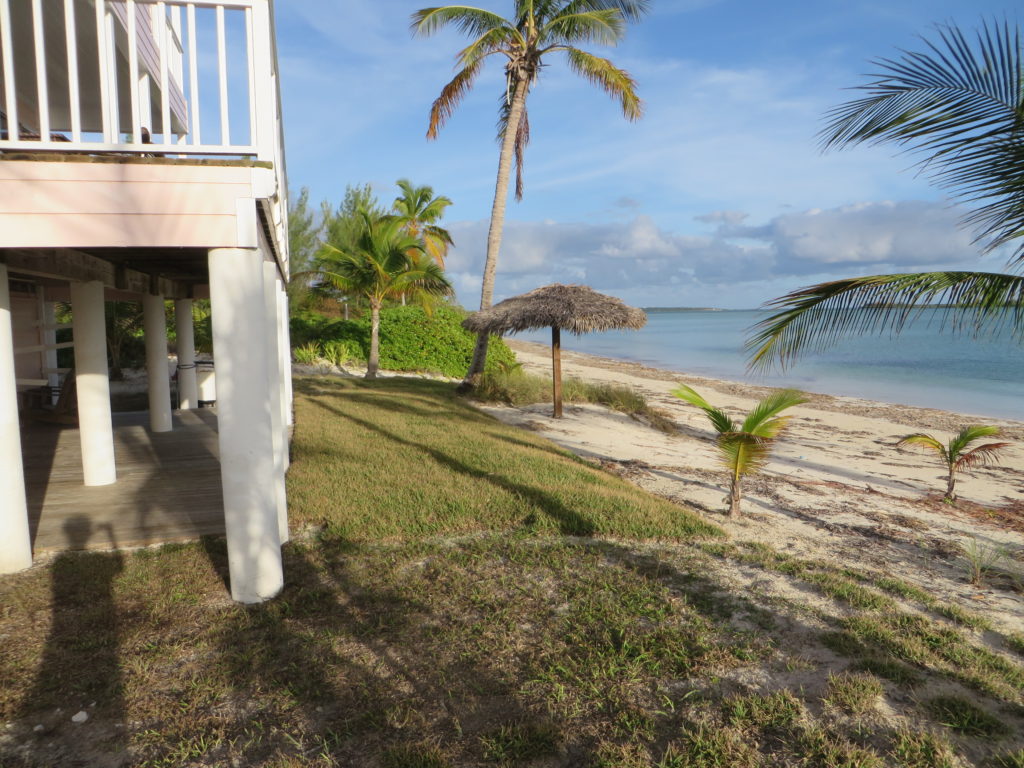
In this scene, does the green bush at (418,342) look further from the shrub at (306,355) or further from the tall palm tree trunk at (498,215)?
the tall palm tree trunk at (498,215)

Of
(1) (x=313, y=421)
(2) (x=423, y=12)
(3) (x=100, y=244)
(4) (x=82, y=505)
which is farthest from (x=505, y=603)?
(2) (x=423, y=12)

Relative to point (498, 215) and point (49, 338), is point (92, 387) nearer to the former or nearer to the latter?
point (49, 338)

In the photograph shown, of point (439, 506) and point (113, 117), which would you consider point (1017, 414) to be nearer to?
point (439, 506)

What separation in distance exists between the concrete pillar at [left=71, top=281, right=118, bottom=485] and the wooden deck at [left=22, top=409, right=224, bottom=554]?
24 centimetres

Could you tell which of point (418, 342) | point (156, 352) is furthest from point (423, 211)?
point (156, 352)

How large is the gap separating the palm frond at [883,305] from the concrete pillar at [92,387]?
6404 millimetres

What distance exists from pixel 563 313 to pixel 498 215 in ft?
12.2

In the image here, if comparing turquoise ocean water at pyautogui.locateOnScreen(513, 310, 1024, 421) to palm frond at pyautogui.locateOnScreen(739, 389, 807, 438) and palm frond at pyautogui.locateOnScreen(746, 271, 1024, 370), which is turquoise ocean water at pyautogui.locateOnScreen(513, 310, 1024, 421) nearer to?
palm frond at pyautogui.locateOnScreen(739, 389, 807, 438)

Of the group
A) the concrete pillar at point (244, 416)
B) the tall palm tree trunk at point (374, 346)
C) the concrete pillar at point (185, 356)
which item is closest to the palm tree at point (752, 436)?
the concrete pillar at point (244, 416)

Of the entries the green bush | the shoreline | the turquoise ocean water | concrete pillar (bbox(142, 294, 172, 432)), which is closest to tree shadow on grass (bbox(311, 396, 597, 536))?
concrete pillar (bbox(142, 294, 172, 432))

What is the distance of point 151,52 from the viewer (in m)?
8.13

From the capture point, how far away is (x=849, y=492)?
8945 millimetres

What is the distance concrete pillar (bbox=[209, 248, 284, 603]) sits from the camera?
407cm

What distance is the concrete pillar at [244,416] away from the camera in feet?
13.4
